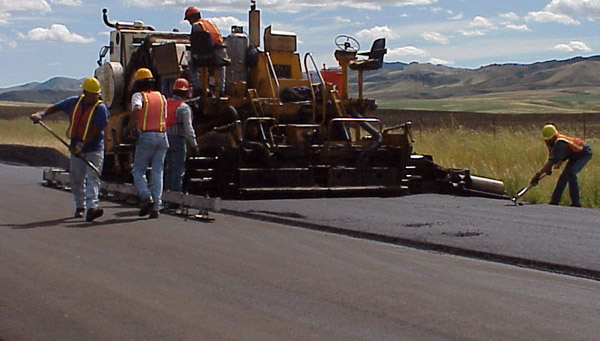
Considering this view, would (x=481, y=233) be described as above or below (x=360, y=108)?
below

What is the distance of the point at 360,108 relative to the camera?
17453 mm

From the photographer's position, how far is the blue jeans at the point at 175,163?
13594 mm

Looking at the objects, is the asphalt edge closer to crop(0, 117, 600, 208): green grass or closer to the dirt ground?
crop(0, 117, 600, 208): green grass

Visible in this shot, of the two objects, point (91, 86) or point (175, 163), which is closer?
point (91, 86)

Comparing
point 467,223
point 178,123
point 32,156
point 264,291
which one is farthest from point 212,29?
point 32,156

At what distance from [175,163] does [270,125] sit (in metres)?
2.97

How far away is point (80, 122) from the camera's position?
12.5 metres

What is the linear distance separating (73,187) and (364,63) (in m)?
6.50

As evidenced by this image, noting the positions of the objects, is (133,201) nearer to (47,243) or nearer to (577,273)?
(47,243)

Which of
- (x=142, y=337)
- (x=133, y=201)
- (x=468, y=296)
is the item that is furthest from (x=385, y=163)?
(x=142, y=337)

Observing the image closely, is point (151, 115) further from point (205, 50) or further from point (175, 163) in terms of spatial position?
point (205, 50)

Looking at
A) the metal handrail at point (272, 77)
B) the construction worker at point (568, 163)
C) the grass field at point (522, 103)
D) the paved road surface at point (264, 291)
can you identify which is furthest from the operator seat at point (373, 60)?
the grass field at point (522, 103)

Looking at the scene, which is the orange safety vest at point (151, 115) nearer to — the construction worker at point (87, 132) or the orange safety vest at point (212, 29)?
the construction worker at point (87, 132)

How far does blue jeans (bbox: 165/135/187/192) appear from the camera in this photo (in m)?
13.6
